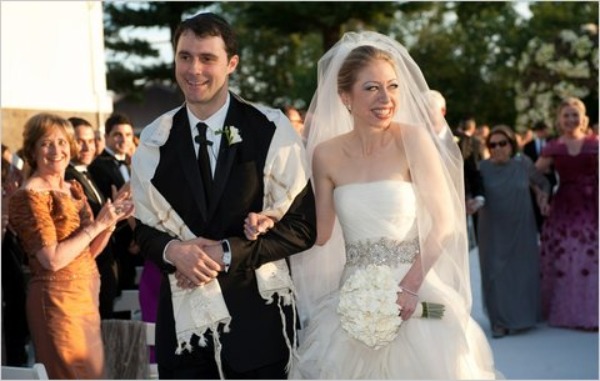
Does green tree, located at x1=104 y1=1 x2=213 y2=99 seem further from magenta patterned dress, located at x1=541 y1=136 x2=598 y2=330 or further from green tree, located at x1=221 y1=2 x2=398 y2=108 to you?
magenta patterned dress, located at x1=541 y1=136 x2=598 y2=330

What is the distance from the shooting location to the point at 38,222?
15.1ft

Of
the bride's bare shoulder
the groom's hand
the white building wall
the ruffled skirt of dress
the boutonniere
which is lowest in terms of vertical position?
the ruffled skirt of dress

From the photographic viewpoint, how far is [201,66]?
324 cm

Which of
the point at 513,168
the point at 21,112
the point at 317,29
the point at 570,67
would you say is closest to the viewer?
the point at 513,168

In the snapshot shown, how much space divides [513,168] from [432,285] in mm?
5040

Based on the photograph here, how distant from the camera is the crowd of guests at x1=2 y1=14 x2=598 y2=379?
3270 millimetres

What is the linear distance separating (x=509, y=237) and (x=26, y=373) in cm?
608

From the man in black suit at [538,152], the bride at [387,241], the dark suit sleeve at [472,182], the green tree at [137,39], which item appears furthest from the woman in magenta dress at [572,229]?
the green tree at [137,39]

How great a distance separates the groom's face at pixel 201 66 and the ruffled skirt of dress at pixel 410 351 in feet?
3.58

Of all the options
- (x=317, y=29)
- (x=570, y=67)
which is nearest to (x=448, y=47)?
(x=317, y=29)

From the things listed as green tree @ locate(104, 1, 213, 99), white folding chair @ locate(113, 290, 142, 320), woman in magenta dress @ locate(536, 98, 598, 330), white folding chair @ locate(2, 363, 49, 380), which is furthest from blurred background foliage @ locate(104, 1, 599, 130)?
white folding chair @ locate(2, 363, 49, 380)

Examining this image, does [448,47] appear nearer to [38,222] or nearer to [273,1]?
[273,1]

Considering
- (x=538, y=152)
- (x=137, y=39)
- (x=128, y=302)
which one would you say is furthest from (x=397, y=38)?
(x=128, y=302)

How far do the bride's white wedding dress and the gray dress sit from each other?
4879 millimetres
